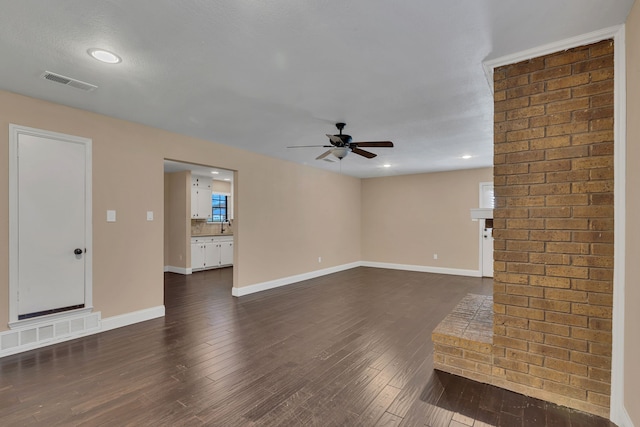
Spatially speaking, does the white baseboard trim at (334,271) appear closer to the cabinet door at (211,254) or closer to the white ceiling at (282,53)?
the cabinet door at (211,254)

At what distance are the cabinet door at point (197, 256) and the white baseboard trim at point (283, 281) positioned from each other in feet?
8.19

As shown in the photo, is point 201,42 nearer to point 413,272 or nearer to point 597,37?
point 597,37

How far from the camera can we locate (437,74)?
2518 mm

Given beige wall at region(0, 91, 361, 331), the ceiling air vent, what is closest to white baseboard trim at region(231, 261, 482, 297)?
beige wall at region(0, 91, 361, 331)

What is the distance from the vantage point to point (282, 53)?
2.19 meters

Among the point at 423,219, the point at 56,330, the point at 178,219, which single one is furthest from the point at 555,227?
the point at 178,219

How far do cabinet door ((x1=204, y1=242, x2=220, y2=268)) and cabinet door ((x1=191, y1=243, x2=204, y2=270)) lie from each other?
0.38 feet

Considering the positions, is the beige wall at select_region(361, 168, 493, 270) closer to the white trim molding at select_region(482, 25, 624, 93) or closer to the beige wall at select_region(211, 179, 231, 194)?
the beige wall at select_region(211, 179, 231, 194)

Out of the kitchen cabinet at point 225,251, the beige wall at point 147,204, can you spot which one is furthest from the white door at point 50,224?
the kitchen cabinet at point 225,251

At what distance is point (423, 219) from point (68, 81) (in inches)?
271

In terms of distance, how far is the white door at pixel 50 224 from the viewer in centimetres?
297

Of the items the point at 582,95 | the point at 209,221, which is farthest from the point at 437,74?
the point at 209,221

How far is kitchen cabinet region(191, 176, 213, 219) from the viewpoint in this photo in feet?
24.6

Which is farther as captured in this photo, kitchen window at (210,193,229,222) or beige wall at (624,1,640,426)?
kitchen window at (210,193,229,222)
